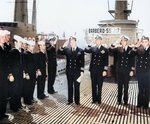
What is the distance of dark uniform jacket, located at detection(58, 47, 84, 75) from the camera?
3919mm

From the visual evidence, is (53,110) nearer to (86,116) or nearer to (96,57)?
(86,116)

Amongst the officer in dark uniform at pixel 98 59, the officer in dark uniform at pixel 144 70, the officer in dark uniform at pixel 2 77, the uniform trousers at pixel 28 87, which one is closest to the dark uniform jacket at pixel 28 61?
the uniform trousers at pixel 28 87

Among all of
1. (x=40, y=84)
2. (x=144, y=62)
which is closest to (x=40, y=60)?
(x=40, y=84)

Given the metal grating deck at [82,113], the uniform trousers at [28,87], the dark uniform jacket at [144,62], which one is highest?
the dark uniform jacket at [144,62]

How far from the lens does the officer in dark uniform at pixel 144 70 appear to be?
3.67 meters

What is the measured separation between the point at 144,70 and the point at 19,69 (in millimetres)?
2848

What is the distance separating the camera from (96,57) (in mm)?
3986

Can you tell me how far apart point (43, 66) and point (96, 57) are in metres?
1.45

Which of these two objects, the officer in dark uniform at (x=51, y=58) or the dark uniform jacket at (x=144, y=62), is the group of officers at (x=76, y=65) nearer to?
the dark uniform jacket at (x=144, y=62)

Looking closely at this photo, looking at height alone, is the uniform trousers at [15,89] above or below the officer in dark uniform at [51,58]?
below

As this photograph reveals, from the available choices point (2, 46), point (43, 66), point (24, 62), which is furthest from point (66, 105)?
point (2, 46)

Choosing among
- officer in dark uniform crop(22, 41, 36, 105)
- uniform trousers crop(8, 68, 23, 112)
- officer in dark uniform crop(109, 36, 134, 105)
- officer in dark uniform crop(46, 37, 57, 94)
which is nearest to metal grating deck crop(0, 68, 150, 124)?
uniform trousers crop(8, 68, 23, 112)

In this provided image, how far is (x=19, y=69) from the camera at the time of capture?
140 inches

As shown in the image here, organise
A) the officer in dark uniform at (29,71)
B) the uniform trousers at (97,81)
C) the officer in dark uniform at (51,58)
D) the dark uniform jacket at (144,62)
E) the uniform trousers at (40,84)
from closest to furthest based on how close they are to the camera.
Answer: the dark uniform jacket at (144,62)
the officer in dark uniform at (29,71)
the uniform trousers at (97,81)
the uniform trousers at (40,84)
the officer in dark uniform at (51,58)
